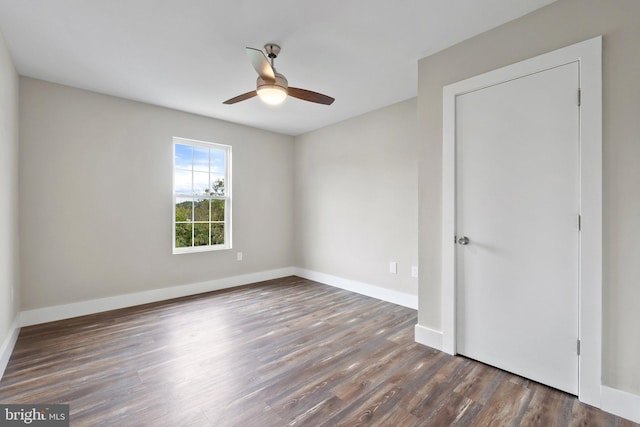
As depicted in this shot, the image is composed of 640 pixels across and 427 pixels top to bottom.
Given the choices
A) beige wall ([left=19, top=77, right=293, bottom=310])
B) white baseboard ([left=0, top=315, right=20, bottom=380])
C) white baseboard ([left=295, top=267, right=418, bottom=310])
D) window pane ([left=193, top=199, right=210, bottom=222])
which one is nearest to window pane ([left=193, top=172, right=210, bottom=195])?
window pane ([left=193, top=199, right=210, bottom=222])

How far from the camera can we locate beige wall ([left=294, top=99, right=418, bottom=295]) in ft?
12.0

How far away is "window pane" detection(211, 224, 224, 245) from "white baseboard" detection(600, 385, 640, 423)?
13.9 ft

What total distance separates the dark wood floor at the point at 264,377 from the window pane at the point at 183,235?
113cm

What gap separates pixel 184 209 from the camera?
4.14m

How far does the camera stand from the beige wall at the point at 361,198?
3.64 meters

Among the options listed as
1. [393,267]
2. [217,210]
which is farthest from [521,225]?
[217,210]

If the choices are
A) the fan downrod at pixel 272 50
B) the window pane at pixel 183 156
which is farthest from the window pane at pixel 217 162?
the fan downrod at pixel 272 50

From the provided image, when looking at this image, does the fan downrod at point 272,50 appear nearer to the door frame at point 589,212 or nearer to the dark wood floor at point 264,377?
the door frame at point 589,212

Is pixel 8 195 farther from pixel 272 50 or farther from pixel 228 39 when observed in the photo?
pixel 272 50

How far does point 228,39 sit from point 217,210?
8.67 feet

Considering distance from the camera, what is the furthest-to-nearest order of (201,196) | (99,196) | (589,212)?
(201,196), (99,196), (589,212)

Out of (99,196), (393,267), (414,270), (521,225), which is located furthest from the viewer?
(393,267)

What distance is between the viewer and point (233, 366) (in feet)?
7.31

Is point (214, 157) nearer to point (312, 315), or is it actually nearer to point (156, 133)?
point (156, 133)
